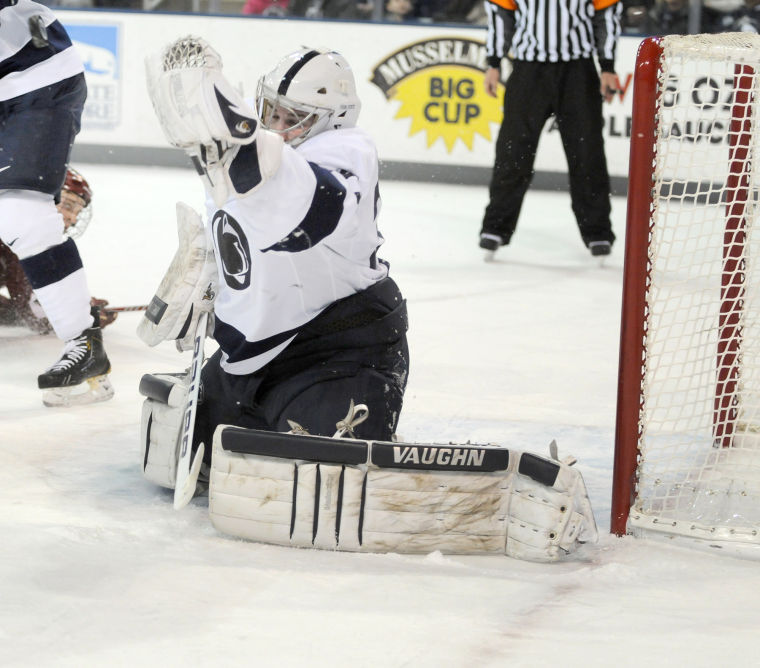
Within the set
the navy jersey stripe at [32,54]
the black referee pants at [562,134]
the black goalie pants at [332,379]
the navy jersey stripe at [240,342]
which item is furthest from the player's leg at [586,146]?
the navy jersey stripe at [240,342]

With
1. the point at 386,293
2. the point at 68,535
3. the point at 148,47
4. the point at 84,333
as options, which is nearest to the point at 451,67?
the point at 148,47

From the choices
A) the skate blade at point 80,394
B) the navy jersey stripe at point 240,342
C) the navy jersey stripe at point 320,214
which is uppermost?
the navy jersey stripe at point 320,214

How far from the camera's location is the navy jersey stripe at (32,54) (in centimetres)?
254

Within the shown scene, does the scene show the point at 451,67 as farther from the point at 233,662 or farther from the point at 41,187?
the point at 233,662

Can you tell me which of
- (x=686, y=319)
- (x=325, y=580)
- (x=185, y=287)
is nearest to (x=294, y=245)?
(x=185, y=287)

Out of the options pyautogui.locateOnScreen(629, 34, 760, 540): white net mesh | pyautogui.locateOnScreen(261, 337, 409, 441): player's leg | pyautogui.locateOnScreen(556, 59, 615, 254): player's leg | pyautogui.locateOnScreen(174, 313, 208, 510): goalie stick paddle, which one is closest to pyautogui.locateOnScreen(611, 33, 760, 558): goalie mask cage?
pyautogui.locateOnScreen(629, 34, 760, 540): white net mesh

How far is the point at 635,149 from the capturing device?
1823 millimetres

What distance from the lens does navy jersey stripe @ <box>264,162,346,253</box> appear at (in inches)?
68.2

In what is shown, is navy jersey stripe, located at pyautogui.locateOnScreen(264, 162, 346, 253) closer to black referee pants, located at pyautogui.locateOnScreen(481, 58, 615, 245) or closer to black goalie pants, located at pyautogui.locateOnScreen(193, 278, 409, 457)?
black goalie pants, located at pyautogui.locateOnScreen(193, 278, 409, 457)

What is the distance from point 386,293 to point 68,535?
0.67 m

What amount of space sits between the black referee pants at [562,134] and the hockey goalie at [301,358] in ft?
8.71

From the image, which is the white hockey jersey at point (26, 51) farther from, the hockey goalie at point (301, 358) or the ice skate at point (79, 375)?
the hockey goalie at point (301, 358)

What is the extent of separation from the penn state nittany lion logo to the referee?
2.85 m

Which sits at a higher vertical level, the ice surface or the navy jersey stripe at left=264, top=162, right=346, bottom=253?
the navy jersey stripe at left=264, top=162, right=346, bottom=253
